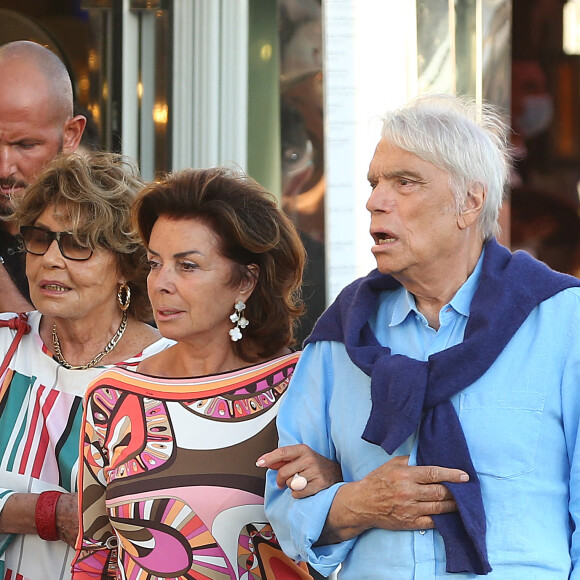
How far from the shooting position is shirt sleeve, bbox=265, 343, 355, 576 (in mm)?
2205

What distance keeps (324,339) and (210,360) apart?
17.6 inches

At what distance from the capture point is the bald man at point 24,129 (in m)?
3.43

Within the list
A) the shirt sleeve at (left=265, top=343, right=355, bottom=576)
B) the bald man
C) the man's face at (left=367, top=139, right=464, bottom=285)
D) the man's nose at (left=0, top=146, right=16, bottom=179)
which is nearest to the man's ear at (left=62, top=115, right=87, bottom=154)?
the bald man

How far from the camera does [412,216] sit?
2.18 metres

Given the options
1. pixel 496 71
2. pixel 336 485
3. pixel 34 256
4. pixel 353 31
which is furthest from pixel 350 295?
pixel 496 71

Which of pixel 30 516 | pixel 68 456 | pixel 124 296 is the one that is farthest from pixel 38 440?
pixel 124 296

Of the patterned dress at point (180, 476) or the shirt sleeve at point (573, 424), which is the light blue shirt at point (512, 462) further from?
the patterned dress at point (180, 476)

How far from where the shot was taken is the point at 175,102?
13.8ft

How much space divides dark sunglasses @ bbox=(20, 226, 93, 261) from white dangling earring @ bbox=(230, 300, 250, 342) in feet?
1.50

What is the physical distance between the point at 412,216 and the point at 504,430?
1.48ft

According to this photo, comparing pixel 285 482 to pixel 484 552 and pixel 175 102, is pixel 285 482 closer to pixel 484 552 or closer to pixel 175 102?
pixel 484 552

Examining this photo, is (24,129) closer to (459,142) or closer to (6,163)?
(6,163)

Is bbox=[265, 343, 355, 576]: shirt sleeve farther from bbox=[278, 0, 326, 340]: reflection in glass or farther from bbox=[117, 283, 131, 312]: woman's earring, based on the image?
bbox=[278, 0, 326, 340]: reflection in glass

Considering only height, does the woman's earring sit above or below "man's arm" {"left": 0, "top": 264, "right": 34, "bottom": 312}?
above
